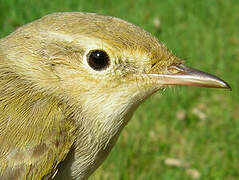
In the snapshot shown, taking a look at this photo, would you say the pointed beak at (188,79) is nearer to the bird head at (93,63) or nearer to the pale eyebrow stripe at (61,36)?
the bird head at (93,63)

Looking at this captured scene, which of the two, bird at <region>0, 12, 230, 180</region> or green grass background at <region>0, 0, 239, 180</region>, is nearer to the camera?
bird at <region>0, 12, 230, 180</region>

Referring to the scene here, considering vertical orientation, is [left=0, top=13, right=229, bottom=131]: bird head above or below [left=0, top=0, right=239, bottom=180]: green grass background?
above

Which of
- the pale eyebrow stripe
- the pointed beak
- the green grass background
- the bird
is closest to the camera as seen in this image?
the bird

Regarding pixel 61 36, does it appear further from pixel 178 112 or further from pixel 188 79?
pixel 178 112

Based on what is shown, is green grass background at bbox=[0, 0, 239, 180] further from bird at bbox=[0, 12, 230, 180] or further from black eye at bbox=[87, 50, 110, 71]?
black eye at bbox=[87, 50, 110, 71]

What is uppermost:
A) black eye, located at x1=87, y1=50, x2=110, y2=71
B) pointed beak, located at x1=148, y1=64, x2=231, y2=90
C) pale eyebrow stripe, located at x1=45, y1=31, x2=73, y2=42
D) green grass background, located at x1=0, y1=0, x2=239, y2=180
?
pale eyebrow stripe, located at x1=45, y1=31, x2=73, y2=42

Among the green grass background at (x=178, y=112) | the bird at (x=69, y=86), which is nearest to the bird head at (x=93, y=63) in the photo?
the bird at (x=69, y=86)

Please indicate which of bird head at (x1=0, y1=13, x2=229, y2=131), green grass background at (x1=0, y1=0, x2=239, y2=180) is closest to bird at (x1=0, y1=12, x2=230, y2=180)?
bird head at (x1=0, y1=13, x2=229, y2=131)

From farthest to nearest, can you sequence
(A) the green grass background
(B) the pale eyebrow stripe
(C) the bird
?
(A) the green grass background
(B) the pale eyebrow stripe
(C) the bird
